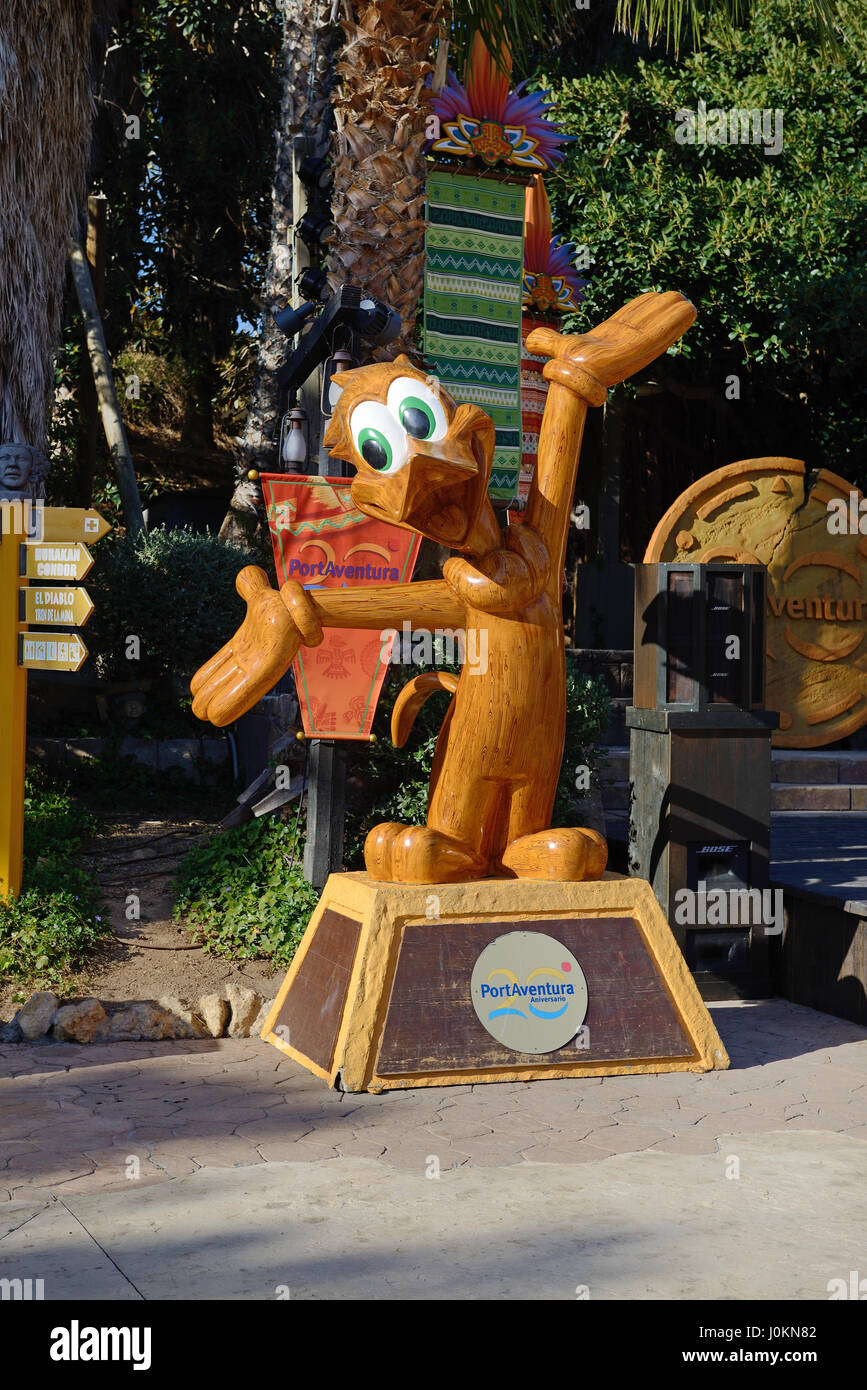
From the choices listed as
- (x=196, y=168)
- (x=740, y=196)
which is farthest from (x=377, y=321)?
(x=196, y=168)

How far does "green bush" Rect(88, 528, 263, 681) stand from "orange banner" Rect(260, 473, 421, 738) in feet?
12.9

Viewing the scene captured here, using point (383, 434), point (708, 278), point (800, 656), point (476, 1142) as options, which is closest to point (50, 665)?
point (383, 434)

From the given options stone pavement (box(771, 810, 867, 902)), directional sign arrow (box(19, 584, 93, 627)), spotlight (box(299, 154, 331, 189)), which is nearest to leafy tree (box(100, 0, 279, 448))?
spotlight (box(299, 154, 331, 189))

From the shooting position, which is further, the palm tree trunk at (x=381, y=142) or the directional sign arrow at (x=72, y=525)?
the palm tree trunk at (x=381, y=142)

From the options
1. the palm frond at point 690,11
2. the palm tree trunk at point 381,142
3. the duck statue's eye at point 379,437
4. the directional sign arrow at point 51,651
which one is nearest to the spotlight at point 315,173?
the palm tree trunk at point 381,142

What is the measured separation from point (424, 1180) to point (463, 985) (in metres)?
0.99

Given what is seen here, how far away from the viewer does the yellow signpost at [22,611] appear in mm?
6348

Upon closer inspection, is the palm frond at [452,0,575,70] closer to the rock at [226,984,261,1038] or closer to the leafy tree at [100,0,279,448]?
the rock at [226,984,261,1038]

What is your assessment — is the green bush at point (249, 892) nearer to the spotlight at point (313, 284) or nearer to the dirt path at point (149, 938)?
the dirt path at point (149, 938)

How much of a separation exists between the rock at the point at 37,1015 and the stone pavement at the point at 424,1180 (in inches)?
8.1

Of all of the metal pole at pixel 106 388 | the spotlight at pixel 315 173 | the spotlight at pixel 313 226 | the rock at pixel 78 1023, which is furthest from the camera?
the metal pole at pixel 106 388

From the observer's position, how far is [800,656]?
11.1 metres

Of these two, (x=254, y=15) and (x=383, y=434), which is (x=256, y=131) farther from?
(x=383, y=434)

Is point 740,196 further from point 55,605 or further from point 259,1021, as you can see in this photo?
point 259,1021
